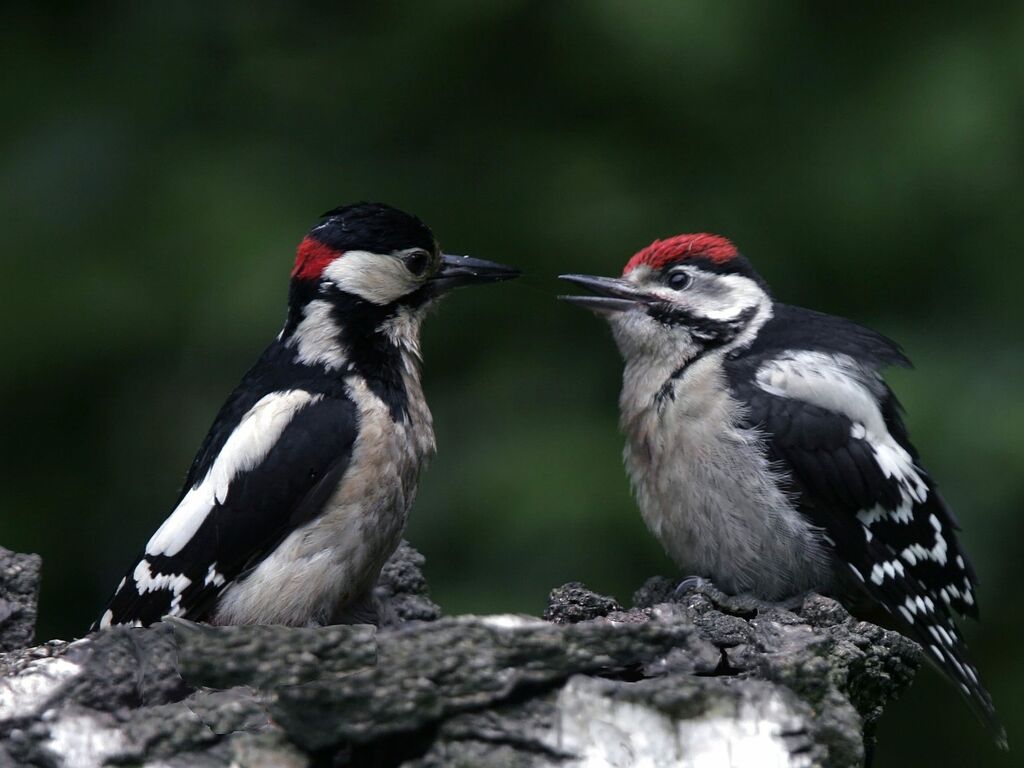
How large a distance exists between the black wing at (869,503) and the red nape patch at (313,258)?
1.02 meters

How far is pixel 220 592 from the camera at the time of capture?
3250mm

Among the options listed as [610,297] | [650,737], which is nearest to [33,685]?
[650,737]

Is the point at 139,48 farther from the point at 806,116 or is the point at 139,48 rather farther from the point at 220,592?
the point at 220,592

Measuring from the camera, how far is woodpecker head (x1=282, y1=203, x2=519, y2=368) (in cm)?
351

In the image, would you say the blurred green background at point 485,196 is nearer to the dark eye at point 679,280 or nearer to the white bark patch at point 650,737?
the dark eye at point 679,280

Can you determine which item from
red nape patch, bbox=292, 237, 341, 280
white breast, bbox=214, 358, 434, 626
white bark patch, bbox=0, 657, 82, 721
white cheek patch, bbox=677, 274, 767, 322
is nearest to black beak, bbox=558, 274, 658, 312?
white cheek patch, bbox=677, 274, 767, 322

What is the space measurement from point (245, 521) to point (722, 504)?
43.9 inches

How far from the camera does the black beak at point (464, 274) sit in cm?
362

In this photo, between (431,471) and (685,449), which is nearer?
(685,449)

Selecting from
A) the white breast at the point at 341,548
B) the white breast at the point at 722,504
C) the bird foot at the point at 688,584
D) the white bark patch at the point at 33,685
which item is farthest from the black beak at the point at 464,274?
the white bark patch at the point at 33,685

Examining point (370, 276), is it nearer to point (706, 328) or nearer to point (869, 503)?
point (706, 328)

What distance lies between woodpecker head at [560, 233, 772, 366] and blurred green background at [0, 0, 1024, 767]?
969 millimetres

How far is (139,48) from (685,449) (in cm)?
293

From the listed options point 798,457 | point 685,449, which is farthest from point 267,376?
point 798,457
